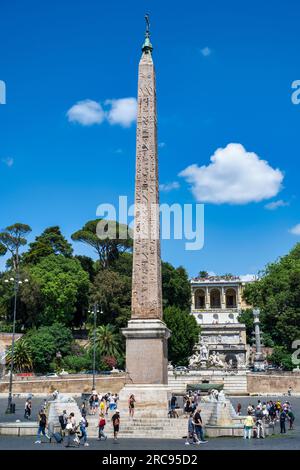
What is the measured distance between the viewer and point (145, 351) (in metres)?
20.2

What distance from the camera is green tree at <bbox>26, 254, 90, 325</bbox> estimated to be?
54344 mm

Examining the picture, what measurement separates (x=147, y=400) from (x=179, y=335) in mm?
33403

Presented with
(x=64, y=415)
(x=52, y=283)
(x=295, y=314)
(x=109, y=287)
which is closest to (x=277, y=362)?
(x=295, y=314)

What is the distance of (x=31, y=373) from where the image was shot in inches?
1823

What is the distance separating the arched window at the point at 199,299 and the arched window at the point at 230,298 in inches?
153

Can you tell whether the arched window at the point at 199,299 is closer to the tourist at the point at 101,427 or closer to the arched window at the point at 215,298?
the arched window at the point at 215,298

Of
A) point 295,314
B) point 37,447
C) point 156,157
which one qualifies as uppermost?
point 156,157

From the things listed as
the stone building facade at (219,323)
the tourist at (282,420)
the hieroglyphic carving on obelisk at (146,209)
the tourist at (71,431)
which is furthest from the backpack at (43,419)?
the stone building facade at (219,323)

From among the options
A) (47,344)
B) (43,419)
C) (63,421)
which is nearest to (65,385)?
(47,344)

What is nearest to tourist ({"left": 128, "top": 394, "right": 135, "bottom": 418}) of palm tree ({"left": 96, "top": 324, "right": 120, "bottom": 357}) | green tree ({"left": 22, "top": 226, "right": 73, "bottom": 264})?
palm tree ({"left": 96, "top": 324, "right": 120, "bottom": 357})

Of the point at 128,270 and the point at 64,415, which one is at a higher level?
the point at 128,270

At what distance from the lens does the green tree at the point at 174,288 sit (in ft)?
195
